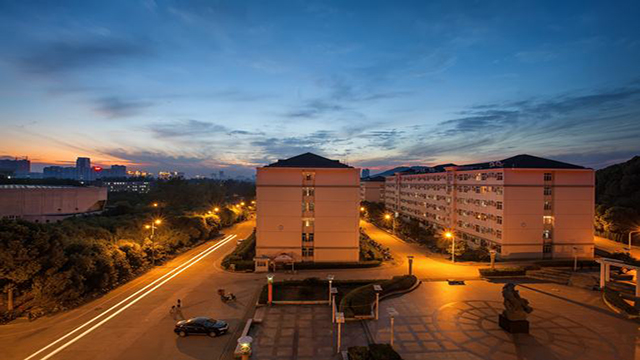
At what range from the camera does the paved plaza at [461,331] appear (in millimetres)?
14911

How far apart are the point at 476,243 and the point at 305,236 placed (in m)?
23.2

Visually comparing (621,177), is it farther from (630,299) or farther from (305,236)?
(305,236)

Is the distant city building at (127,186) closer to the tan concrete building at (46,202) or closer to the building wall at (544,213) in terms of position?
the tan concrete building at (46,202)

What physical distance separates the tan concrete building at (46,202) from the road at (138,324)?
29436mm

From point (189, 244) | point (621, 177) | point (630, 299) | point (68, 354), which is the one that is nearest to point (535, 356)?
point (630, 299)

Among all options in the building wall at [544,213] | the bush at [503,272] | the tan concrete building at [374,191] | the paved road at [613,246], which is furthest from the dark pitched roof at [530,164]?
the tan concrete building at [374,191]

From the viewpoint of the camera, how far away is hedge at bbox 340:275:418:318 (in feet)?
61.7

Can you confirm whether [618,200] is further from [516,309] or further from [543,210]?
[516,309]

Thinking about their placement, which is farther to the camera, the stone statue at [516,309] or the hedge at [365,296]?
the hedge at [365,296]

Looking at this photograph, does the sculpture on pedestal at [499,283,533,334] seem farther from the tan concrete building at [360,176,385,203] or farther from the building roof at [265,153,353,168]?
the tan concrete building at [360,176,385,203]

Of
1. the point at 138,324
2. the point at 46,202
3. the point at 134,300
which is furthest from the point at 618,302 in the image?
the point at 46,202

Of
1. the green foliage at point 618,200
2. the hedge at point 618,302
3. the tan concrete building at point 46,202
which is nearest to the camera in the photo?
the hedge at point 618,302

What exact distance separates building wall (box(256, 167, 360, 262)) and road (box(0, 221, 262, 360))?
18.8 feet

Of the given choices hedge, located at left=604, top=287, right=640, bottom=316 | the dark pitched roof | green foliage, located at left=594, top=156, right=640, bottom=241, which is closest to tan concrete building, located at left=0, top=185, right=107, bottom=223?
the dark pitched roof
